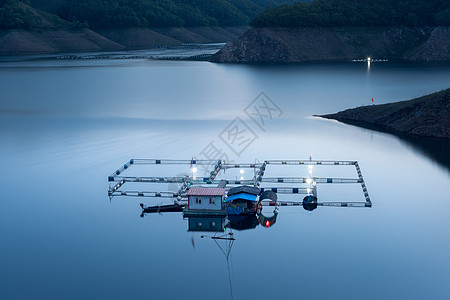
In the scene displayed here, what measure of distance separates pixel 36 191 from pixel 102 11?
153 metres

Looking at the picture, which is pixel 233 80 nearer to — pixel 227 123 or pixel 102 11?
pixel 227 123

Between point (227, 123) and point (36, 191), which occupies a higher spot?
point (227, 123)

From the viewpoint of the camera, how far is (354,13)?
128 meters

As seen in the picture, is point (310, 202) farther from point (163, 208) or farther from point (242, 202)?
point (163, 208)

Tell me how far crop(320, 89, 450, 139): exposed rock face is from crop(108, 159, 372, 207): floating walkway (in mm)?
12292

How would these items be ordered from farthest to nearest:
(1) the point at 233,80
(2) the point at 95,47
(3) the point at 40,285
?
(2) the point at 95,47 < (1) the point at 233,80 < (3) the point at 40,285

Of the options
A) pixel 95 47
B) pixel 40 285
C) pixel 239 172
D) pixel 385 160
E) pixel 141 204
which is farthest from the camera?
pixel 95 47

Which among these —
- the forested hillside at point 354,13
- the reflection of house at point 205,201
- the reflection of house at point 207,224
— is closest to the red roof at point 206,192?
the reflection of house at point 205,201

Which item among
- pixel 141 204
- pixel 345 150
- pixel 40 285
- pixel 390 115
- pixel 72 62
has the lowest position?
pixel 40 285

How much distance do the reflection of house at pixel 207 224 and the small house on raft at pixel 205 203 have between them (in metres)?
0.31

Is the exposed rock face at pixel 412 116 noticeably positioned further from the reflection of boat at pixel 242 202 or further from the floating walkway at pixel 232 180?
the reflection of boat at pixel 242 202

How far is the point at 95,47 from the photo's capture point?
167125 mm

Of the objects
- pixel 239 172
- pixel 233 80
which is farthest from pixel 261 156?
pixel 233 80

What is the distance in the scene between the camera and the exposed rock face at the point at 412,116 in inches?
1876
